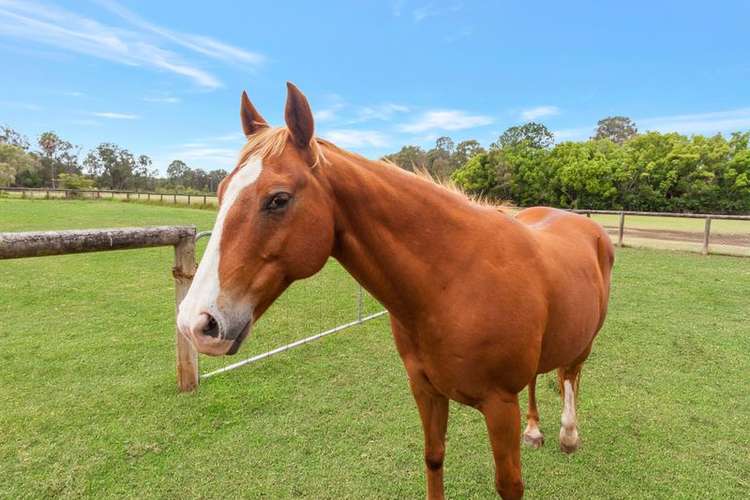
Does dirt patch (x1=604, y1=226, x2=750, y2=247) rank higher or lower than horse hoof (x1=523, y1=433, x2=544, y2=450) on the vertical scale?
higher

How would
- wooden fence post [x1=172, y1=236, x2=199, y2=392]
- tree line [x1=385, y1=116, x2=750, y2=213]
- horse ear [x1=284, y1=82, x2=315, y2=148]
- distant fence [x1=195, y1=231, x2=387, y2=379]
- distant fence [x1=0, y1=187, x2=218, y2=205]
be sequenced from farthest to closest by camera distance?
distant fence [x1=0, y1=187, x2=218, y2=205]
tree line [x1=385, y1=116, x2=750, y2=213]
distant fence [x1=195, y1=231, x2=387, y2=379]
wooden fence post [x1=172, y1=236, x2=199, y2=392]
horse ear [x1=284, y1=82, x2=315, y2=148]

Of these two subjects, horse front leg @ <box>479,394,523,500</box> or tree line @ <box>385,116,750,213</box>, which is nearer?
horse front leg @ <box>479,394,523,500</box>

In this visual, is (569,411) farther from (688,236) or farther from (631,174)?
(631,174)

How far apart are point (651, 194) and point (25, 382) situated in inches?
1482

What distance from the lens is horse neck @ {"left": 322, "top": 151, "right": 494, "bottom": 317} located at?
1251 millimetres

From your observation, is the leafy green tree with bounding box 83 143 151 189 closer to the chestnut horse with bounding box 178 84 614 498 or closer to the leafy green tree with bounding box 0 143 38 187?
the leafy green tree with bounding box 0 143 38 187

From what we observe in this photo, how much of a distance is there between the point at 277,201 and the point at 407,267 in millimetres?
496

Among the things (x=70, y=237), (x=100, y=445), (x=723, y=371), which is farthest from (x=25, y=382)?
(x=723, y=371)

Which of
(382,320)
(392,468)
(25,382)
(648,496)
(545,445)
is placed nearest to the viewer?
(648,496)

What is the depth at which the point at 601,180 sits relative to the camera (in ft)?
106

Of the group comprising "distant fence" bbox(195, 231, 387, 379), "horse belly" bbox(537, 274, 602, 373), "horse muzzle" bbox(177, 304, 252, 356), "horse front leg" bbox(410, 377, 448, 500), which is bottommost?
"distant fence" bbox(195, 231, 387, 379)

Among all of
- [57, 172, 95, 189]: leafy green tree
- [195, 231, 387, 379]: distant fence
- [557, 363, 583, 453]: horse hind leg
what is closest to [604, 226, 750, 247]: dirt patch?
[195, 231, 387, 379]: distant fence

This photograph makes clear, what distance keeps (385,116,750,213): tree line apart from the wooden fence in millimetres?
28264

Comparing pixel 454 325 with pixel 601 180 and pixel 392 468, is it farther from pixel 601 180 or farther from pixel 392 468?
pixel 601 180
